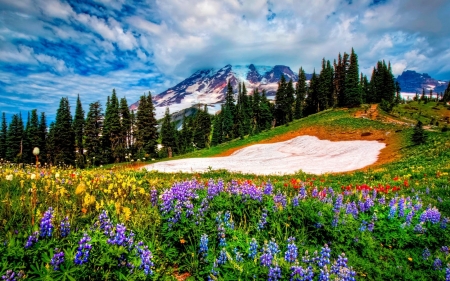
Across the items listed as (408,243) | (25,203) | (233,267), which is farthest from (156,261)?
(408,243)

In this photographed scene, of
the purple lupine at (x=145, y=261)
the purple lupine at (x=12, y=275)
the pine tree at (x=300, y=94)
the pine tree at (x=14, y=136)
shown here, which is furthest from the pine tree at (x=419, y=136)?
the pine tree at (x=14, y=136)

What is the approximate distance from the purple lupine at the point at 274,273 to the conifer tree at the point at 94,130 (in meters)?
64.7

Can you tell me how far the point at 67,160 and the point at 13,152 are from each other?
74.9 ft

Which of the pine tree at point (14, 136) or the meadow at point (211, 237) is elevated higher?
the pine tree at point (14, 136)

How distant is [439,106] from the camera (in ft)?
287

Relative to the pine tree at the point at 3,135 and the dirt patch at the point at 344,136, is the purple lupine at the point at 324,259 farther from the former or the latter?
the pine tree at the point at 3,135

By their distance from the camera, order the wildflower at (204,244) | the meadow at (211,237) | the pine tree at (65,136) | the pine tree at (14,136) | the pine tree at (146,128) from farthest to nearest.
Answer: the pine tree at (14,136) < the pine tree at (65,136) < the pine tree at (146,128) < the wildflower at (204,244) < the meadow at (211,237)

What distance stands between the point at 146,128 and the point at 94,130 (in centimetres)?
1344

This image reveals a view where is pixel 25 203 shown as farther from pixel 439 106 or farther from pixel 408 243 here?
pixel 439 106

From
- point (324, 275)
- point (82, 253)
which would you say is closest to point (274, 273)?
point (324, 275)

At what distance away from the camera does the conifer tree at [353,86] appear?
197ft

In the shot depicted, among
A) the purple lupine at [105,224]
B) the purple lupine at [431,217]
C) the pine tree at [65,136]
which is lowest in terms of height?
the purple lupine at [431,217]

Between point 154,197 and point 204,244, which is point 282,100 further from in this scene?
point 204,244

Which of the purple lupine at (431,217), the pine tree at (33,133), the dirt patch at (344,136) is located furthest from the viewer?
the pine tree at (33,133)
